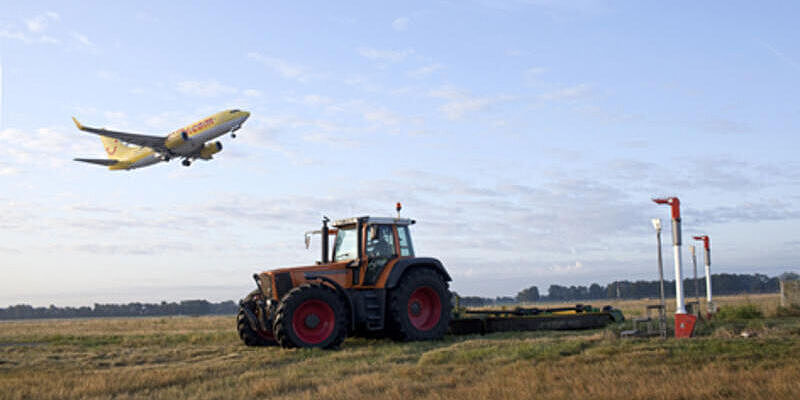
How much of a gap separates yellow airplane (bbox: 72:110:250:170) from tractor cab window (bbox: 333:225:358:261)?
23.8m

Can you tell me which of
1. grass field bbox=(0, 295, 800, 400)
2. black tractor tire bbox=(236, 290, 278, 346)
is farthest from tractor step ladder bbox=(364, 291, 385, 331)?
black tractor tire bbox=(236, 290, 278, 346)

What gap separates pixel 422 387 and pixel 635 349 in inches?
158

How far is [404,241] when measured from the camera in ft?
51.7

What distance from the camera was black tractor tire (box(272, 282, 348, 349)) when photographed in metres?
13.4

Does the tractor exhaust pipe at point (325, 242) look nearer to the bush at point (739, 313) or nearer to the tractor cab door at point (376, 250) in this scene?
the tractor cab door at point (376, 250)

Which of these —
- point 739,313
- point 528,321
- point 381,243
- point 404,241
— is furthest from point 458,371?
point 739,313

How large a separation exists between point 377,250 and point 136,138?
2658 cm

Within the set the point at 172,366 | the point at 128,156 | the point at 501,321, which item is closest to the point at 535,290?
the point at 128,156

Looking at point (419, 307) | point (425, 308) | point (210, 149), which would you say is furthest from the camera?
point (210, 149)

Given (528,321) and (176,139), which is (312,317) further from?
(176,139)

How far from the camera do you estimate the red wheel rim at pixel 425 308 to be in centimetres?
1543

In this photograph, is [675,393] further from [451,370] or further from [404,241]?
[404,241]

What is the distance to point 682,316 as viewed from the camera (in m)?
12.8

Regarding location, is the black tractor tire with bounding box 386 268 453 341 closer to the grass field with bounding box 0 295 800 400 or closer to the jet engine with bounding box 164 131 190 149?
the grass field with bounding box 0 295 800 400
